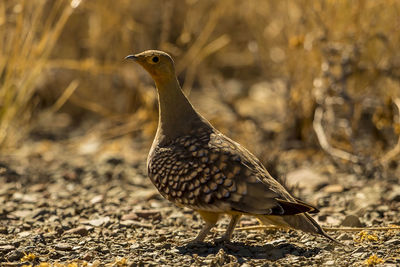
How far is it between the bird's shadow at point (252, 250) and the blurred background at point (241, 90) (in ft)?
5.14

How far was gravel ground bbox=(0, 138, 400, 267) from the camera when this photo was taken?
396 cm

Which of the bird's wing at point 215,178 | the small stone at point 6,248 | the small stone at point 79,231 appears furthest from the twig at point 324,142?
the small stone at point 6,248

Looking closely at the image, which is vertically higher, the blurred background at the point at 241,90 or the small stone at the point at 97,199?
the blurred background at the point at 241,90

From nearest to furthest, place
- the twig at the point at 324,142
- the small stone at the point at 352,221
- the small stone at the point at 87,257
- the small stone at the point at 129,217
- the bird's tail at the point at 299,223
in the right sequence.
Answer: the bird's tail at the point at 299,223 < the small stone at the point at 87,257 < the small stone at the point at 352,221 < the small stone at the point at 129,217 < the twig at the point at 324,142

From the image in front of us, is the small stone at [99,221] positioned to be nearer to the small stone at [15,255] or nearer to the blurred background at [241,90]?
the small stone at [15,255]

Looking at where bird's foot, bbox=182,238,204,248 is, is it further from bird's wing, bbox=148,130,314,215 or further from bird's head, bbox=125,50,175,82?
bird's head, bbox=125,50,175,82

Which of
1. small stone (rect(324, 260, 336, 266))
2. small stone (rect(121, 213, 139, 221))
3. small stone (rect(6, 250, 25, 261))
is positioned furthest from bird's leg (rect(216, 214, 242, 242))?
small stone (rect(6, 250, 25, 261))

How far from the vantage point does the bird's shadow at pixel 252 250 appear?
399 cm

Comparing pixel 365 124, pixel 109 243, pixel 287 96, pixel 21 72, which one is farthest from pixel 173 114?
pixel 365 124

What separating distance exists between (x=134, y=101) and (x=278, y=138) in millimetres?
2114

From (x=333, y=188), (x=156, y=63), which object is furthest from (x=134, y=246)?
(x=333, y=188)

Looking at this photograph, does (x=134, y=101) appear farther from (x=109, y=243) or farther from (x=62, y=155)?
(x=109, y=243)

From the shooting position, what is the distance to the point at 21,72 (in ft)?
21.1

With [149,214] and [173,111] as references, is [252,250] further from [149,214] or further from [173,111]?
[149,214]
